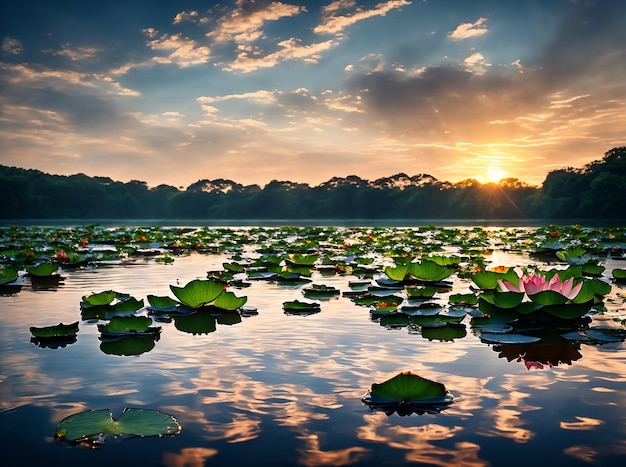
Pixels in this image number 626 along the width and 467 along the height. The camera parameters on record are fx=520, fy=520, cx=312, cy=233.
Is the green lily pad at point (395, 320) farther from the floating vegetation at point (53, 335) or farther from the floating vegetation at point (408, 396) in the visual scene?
the floating vegetation at point (53, 335)

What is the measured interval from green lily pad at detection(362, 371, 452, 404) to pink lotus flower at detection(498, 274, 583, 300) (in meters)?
2.05

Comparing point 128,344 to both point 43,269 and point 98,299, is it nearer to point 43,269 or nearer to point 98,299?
point 98,299

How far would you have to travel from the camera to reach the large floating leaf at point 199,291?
449cm

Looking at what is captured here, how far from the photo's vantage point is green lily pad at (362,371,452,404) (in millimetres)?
2223

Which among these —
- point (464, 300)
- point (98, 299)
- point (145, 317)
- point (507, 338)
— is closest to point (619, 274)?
point (464, 300)

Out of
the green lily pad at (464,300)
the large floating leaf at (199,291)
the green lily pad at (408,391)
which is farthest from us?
the green lily pad at (464,300)

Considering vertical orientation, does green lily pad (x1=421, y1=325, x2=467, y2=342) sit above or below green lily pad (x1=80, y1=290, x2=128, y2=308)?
below

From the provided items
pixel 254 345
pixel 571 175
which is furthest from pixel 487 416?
pixel 571 175

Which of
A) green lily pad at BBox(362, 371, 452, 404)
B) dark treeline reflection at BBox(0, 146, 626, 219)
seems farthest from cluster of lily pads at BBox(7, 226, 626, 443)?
dark treeline reflection at BBox(0, 146, 626, 219)

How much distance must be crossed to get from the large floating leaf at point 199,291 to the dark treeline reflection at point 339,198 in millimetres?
48299

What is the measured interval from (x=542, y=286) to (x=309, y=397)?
2435mm

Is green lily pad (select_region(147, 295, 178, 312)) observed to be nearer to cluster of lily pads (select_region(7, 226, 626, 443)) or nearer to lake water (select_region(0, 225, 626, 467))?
cluster of lily pads (select_region(7, 226, 626, 443))

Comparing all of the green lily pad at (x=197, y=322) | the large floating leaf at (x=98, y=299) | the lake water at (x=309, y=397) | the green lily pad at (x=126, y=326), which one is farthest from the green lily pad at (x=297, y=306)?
the large floating leaf at (x=98, y=299)

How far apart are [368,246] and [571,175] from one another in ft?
147
